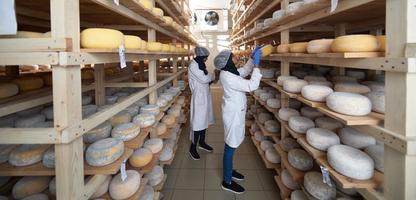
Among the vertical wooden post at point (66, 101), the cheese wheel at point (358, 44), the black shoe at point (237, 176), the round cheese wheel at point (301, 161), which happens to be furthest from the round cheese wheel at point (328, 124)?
the vertical wooden post at point (66, 101)

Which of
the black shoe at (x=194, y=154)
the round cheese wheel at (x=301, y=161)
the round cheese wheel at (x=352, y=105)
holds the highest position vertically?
the round cheese wheel at (x=352, y=105)

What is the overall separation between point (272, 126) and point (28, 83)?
2.22 meters

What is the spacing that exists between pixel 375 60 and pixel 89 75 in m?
2.56

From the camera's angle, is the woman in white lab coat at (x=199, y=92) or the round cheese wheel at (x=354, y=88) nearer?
the round cheese wheel at (x=354, y=88)

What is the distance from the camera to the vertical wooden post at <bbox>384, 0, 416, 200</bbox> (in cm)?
98

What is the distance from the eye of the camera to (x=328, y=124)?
1.87 m

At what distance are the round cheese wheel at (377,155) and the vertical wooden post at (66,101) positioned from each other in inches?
53.9

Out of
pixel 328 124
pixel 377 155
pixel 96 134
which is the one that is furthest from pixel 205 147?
pixel 377 155

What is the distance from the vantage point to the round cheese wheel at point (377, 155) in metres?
1.31

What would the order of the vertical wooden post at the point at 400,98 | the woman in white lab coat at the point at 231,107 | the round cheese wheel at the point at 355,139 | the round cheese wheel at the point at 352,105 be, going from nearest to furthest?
the vertical wooden post at the point at 400,98
the round cheese wheel at the point at 352,105
the round cheese wheel at the point at 355,139
the woman in white lab coat at the point at 231,107

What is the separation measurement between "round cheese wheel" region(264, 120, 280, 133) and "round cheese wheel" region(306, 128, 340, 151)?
3.74ft

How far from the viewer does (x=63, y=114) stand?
1.01m

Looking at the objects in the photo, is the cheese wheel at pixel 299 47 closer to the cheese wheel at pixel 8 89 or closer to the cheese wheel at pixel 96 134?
the cheese wheel at pixel 96 134

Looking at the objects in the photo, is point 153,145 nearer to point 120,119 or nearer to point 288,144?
point 120,119
